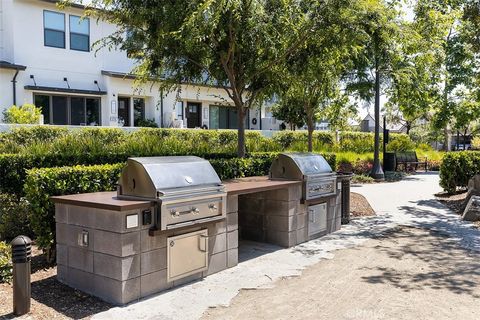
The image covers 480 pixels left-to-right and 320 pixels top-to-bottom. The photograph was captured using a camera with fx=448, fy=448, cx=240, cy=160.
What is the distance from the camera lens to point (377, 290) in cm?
538

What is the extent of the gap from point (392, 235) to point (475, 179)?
3667mm

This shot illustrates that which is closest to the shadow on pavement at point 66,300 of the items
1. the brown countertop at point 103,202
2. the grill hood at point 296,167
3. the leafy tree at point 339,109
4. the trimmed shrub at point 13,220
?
the brown countertop at point 103,202

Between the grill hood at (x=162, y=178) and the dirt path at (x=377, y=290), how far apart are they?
4.44ft

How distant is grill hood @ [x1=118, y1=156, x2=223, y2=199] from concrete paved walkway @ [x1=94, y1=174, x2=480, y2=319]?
3.86ft

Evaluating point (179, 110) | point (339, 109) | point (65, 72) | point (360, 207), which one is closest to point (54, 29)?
point (65, 72)

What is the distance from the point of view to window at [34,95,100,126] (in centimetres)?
1909

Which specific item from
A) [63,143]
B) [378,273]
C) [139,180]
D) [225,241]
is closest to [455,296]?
[378,273]

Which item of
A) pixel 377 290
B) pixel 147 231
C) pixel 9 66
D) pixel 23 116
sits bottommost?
pixel 377 290

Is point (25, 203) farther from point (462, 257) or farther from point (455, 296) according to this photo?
point (462, 257)

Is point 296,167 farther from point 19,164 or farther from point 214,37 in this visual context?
point 19,164

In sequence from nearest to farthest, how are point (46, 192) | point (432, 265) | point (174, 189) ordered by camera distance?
1. point (174, 189)
2. point (46, 192)
3. point (432, 265)

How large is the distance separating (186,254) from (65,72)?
16.4 metres

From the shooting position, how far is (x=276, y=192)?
7.39m

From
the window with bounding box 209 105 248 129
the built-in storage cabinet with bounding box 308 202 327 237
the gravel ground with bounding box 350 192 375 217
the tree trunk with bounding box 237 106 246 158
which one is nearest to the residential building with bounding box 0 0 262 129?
the window with bounding box 209 105 248 129
